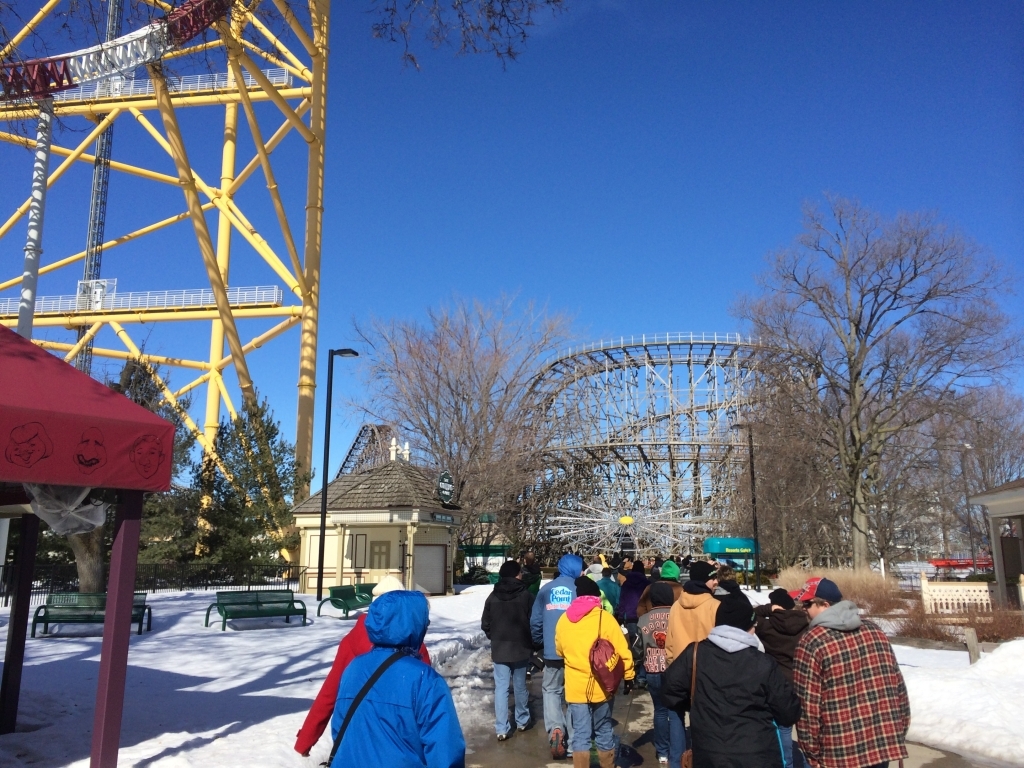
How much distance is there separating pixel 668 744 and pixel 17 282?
40956 millimetres

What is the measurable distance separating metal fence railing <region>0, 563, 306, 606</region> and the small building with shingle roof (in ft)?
3.77

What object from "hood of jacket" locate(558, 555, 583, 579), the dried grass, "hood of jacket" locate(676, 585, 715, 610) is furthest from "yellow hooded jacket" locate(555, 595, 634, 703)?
the dried grass

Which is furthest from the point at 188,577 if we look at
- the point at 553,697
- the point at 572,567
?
the point at 572,567

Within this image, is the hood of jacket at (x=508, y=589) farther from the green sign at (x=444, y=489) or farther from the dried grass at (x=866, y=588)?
the green sign at (x=444, y=489)

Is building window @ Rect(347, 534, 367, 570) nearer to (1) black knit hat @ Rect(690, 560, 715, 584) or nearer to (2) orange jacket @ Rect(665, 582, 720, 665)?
(1) black knit hat @ Rect(690, 560, 715, 584)

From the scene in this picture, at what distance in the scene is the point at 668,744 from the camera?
7.19m

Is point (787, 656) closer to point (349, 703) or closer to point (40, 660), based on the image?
point (349, 703)

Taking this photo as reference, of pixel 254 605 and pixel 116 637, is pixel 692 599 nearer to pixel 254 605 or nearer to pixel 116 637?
pixel 116 637

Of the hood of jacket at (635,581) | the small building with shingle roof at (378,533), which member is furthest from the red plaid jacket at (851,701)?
the small building with shingle roof at (378,533)

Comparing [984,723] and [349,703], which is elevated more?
[349,703]

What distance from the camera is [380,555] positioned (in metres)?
23.3

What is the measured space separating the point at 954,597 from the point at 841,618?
55.2 ft

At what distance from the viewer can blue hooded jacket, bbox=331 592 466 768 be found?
2.96 metres

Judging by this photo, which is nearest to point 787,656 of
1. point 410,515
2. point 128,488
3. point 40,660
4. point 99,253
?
point 128,488
